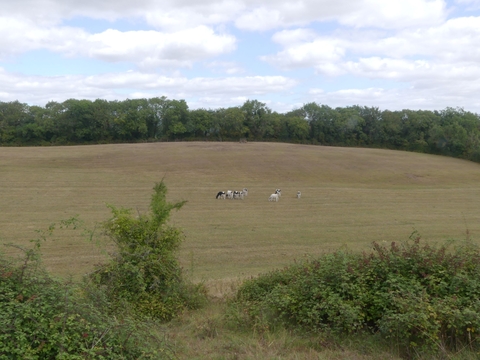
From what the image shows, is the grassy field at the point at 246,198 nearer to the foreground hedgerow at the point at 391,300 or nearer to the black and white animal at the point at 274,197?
the black and white animal at the point at 274,197

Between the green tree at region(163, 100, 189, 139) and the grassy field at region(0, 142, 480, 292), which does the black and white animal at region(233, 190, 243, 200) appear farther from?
the green tree at region(163, 100, 189, 139)

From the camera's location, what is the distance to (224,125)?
9375cm

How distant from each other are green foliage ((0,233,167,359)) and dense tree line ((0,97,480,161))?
86.2m

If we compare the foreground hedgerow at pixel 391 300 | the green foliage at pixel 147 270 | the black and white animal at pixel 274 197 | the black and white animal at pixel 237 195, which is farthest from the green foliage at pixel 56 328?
the black and white animal at pixel 237 195

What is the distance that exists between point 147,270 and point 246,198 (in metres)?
29.1

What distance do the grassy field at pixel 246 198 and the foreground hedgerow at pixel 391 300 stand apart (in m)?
3.79

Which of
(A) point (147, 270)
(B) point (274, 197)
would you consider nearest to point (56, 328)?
(A) point (147, 270)

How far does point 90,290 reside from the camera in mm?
6664

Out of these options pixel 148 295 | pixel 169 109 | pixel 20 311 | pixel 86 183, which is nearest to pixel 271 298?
pixel 148 295

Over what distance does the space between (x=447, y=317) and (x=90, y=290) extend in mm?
5167

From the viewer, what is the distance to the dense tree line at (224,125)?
88188mm

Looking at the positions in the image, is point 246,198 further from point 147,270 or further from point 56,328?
point 56,328

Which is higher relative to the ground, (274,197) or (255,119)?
(255,119)

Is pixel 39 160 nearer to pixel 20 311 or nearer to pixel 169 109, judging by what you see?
pixel 169 109
